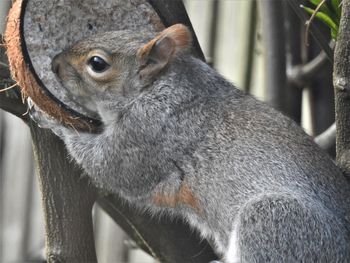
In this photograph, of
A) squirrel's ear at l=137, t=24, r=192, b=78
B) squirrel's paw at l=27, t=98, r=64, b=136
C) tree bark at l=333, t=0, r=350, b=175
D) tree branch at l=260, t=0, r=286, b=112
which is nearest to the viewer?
tree bark at l=333, t=0, r=350, b=175

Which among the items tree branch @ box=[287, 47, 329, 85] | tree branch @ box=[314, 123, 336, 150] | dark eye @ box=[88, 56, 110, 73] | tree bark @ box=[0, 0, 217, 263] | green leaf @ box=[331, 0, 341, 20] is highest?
green leaf @ box=[331, 0, 341, 20]

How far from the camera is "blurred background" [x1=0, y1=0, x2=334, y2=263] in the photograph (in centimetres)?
325

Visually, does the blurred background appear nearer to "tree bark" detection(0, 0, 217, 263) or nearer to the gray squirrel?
the gray squirrel

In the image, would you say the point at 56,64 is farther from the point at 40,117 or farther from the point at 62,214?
the point at 62,214

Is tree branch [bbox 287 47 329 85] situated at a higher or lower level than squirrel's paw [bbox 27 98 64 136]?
higher

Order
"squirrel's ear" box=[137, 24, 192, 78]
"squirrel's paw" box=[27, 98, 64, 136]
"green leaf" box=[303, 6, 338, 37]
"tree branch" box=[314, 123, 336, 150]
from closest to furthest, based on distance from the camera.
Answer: "green leaf" box=[303, 6, 338, 37], "squirrel's paw" box=[27, 98, 64, 136], "squirrel's ear" box=[137, 24, 192, 78], "tree branch" box=[314, 123, 336, 150]

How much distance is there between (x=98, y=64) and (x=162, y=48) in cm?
21

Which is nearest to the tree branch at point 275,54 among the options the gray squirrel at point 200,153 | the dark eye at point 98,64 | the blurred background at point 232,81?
the blurred background at point 232,81

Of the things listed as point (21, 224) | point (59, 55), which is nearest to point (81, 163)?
point (59, 55)

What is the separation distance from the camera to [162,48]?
2662 millimetres

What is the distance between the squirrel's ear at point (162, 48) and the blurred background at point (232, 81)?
44cm

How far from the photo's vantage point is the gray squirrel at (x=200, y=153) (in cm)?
238

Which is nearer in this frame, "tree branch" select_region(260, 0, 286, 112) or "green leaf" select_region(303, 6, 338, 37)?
"green leaf" select_region(303, 6, 338, 37)

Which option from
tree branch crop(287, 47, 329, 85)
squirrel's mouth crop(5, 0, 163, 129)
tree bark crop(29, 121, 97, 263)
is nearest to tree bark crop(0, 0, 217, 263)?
tree bark crop(29, 121, 97, 263)
